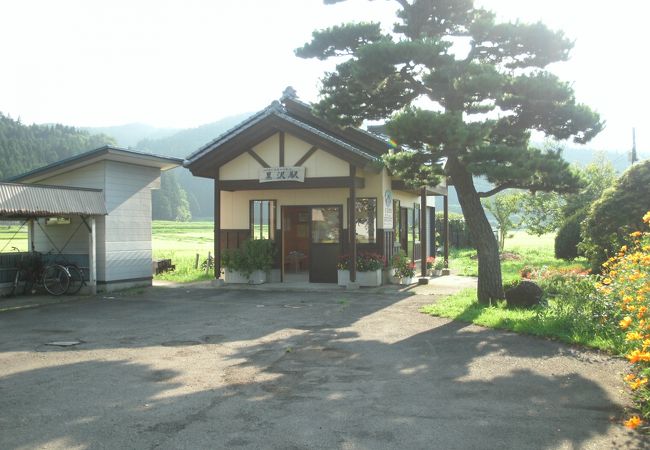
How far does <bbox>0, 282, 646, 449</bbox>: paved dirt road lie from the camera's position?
433 cm

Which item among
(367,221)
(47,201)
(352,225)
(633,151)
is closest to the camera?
(47,201)

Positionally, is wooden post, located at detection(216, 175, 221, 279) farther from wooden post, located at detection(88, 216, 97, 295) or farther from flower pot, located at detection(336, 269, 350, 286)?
flower pot, located at detection(336, 269, 350, 286)

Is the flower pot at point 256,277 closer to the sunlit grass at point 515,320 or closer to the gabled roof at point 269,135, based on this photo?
the gabled roof at point 269,135

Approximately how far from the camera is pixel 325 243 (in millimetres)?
15578

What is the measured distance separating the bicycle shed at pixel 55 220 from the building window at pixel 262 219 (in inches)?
171

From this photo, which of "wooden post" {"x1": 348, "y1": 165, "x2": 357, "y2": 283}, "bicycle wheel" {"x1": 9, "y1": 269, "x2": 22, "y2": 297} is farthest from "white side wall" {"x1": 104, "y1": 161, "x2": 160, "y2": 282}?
"wooden post" {"x1": 348, "y1": 165, "x2": 357, "y2": 283}

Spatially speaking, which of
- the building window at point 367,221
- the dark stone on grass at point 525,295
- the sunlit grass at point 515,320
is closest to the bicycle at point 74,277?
the building window at point 367,221

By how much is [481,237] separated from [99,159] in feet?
32.6

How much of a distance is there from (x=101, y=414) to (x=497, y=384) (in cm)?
389

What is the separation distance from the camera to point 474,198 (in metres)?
10.9

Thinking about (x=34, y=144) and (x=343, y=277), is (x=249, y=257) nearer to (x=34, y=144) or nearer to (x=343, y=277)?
(x=343, y=277)

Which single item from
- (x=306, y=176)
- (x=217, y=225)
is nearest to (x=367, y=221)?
(x=306, y=176)

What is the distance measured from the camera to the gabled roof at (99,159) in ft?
45.7

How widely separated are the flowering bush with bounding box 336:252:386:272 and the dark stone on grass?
511cm
